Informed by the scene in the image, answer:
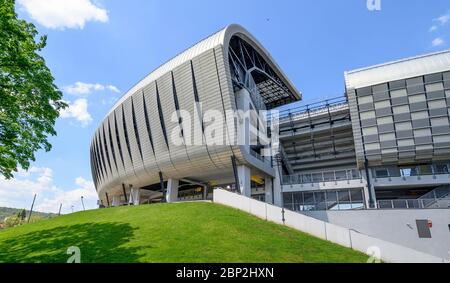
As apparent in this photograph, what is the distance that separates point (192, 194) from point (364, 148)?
31931 millimetres

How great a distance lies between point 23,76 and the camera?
13547 millimetres

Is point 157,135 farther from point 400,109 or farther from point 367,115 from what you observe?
point 400,109

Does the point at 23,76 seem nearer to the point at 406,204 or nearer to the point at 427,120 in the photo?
the point at 406,204

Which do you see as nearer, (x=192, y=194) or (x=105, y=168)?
(x=192, y=194)

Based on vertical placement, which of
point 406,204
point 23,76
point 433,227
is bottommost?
point 433,227

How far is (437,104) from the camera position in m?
31.5

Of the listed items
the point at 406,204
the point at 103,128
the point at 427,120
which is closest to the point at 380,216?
the point at 406,204

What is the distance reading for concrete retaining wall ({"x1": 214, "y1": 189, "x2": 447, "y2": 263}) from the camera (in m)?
14.8

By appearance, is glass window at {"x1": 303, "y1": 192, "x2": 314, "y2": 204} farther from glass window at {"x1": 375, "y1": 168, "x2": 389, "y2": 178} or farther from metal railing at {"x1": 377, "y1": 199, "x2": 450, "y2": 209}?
metal railing at {"x1": 377, "y1": 199, "x2": 450, "y2": 209}

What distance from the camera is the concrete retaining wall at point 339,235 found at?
1479cm

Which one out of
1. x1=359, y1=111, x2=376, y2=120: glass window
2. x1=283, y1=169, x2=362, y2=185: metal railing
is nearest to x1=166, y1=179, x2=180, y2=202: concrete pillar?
x1=283, y1=169, x2=362, y2=185: metal railing

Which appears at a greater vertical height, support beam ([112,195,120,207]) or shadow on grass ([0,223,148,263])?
support beam ([112,195,120,207])

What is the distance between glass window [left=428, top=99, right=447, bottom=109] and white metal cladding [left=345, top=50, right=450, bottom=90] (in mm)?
3509

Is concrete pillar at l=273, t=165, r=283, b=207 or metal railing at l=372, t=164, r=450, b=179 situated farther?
concrete pillar at l=273, t=165, r=283, b=207
